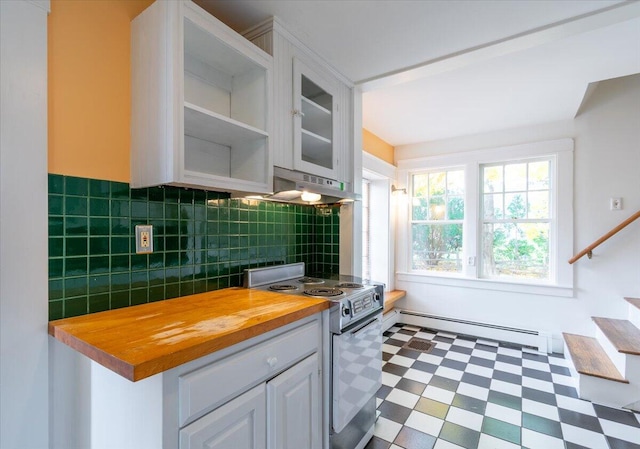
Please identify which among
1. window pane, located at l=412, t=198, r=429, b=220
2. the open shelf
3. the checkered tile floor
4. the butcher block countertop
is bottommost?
the checkered tile floor

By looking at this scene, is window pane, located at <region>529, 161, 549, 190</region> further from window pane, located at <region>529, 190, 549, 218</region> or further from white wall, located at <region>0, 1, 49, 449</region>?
white wall, located at <region>0, 1, 49, 449</region>

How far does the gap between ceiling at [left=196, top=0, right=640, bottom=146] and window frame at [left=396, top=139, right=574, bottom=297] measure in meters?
0.54

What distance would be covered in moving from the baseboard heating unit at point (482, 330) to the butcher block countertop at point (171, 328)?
108 inches

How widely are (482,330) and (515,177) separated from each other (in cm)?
181

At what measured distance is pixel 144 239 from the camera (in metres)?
1.33

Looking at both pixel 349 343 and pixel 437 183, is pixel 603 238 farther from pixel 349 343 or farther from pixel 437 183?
pixel 349 343

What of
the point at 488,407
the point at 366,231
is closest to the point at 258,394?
the point at 488,407

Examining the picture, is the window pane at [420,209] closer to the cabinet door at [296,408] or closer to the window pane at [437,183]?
→ the window pane at [437,183]

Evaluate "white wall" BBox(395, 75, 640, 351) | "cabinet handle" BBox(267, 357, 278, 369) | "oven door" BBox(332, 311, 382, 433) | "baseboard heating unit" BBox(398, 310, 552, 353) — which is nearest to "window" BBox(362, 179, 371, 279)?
"baseboard heating unit" BBox(398, 310, 552, 353)

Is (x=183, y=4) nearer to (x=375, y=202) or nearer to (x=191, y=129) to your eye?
(x=191, y=129)

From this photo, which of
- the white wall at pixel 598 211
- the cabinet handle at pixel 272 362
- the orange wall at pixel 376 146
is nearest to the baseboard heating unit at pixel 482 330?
the white wall at pixel 598 211

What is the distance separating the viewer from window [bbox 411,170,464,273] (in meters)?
3.69

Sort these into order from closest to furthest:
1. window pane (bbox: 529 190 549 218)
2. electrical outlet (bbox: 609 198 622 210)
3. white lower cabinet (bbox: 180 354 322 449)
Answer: white lower cabinet (bbox: 180 354 322 449)
electrical outlet (bbox: 609 198 622 210)
window pane (bbox: 529 190 549 218)

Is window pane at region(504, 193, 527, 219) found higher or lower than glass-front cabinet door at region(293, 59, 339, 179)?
lower
